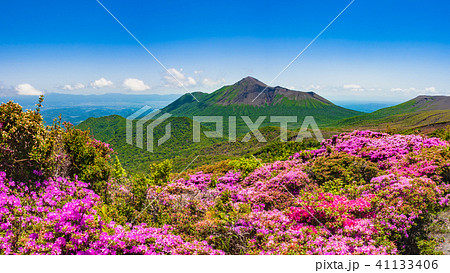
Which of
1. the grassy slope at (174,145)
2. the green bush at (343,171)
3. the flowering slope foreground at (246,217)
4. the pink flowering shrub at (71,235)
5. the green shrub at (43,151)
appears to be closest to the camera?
the pink flowering shrub at (71,235)

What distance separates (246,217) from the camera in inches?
259

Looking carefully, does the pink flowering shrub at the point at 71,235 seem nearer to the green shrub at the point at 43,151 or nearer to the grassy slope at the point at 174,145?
the green shrub at the point at 43,151

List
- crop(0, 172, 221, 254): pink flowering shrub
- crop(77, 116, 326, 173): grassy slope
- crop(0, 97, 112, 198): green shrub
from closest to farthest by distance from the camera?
crop(0, 172, 221, 254): pink flowering shrub < crop(0, 97, 112, 198): green shrub < crop(77, 116, 326, 173): grassy slope

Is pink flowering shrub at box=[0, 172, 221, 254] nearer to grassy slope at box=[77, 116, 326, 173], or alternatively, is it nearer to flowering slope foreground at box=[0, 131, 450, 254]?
flowering slope foreground at box=[0, 131, 450, 254]

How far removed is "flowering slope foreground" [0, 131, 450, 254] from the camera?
5.20 meters

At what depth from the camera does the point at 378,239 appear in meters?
5.44

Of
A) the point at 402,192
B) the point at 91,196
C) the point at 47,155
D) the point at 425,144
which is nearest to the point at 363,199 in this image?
the point at 402,192

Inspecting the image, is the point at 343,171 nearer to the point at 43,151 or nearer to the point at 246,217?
the point at 246,217

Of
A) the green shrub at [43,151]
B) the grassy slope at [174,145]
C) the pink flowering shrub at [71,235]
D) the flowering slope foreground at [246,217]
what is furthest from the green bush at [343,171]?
the grassy slope at [174,145]

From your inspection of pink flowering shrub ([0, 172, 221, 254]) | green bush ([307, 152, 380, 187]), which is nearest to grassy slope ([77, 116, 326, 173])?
green bush ([307, 152, 380, 187])

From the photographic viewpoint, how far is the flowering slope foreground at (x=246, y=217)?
17.1 feet

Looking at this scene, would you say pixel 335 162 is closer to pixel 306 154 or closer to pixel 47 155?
pixel 306 154

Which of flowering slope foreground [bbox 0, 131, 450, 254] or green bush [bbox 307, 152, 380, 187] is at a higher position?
green bush [bbox 307, 152, 380, 187]

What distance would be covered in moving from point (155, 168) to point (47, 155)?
4.98 m
